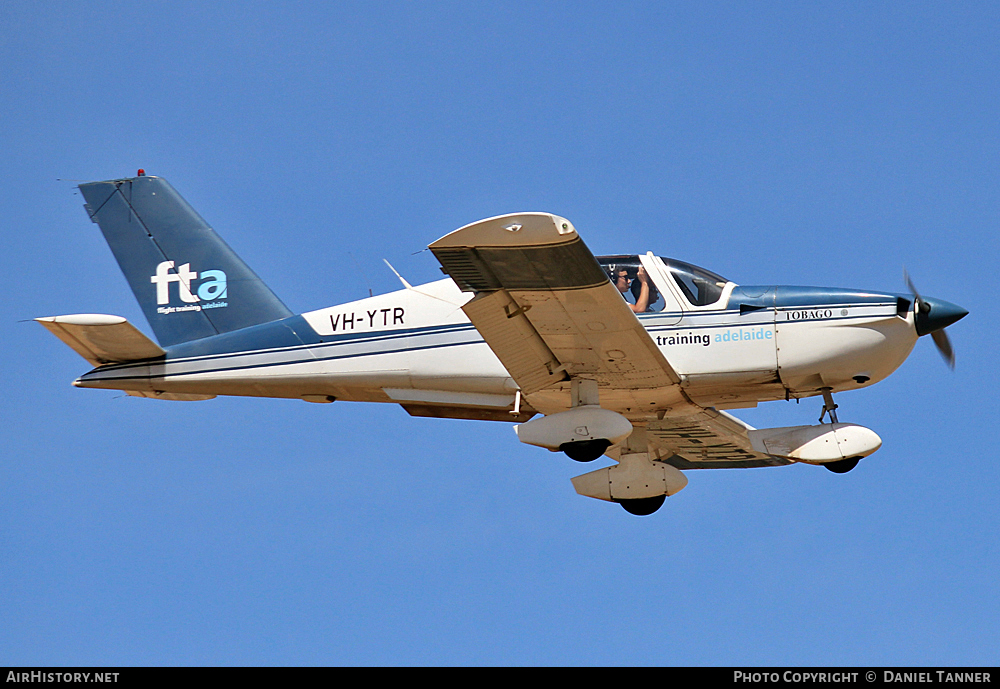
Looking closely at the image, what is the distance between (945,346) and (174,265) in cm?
986

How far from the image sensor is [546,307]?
11273 mm

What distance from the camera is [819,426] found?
12492 mm

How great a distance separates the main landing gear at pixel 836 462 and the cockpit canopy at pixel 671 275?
1693mm

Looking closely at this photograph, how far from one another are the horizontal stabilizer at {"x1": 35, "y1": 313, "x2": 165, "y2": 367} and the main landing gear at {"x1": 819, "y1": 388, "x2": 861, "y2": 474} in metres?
7.97

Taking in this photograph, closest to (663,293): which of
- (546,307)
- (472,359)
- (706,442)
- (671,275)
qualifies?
(671,275)

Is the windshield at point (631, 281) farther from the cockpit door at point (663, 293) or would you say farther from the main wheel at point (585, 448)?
the main wheel at point (585, 448)

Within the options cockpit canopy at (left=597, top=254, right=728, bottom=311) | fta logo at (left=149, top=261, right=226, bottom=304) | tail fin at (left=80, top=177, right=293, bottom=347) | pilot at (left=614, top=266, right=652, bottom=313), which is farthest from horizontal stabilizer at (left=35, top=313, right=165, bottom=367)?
pilot at (left=614, top=266, right=652, bottom=313)

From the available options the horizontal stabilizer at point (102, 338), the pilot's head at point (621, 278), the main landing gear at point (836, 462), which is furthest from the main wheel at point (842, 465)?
the horizontal stabilizer at point (102, 338)

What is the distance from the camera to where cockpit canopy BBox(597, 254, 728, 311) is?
41.2ft

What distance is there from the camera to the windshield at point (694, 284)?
41.3ft

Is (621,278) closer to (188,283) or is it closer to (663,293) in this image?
(663,293)
